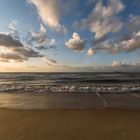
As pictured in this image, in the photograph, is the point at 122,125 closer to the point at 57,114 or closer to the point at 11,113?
the point at 57,114

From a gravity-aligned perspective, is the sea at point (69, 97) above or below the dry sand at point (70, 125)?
above

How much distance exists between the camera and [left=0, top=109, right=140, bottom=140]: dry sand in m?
5.33

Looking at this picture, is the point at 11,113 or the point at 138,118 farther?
the point at 11,113

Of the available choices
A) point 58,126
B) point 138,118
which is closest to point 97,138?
point 58,126

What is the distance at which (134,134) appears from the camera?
5441mm

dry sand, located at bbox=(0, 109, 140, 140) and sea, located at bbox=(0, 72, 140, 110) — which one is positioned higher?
sea, located at bbox=(0, 72, 140, 110)

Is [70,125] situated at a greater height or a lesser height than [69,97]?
lesser

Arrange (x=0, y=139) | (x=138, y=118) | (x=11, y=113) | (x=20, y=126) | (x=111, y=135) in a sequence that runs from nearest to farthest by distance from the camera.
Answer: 1. (x=0, y=139)
2. (x=111, y=135)
3. (x=20, y=126)
4. (x=138, y=118)
5. (x=11, y=113)

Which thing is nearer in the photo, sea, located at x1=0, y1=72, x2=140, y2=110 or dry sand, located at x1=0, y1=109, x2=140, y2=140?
dry sand, located at x1=0, y1=109, x2=140, y2=140

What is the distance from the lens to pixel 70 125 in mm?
6203

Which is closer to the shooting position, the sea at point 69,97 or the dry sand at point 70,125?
the dry sand at point 70,125

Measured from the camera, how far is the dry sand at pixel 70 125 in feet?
17.5

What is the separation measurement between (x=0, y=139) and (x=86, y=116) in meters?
3.13

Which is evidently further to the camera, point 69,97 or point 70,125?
point 69,97
